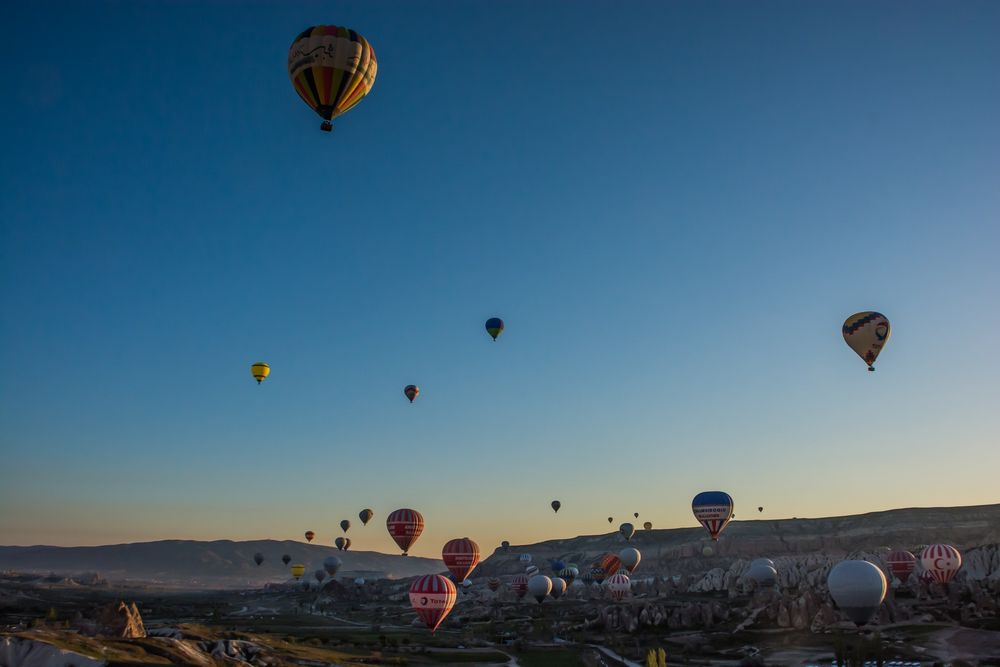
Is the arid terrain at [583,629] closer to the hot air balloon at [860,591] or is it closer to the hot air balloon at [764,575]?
the hot air balloon at [764,575]

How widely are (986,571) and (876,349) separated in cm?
5262

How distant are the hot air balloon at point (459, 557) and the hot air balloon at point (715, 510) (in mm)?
23834

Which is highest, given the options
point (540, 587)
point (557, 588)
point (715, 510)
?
point (715, 510)

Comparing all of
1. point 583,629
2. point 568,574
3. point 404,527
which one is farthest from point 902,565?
point 568,574

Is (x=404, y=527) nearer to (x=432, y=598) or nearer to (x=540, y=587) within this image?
(x=432, y=598)

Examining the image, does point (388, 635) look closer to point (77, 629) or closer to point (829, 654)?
point (77, 629)

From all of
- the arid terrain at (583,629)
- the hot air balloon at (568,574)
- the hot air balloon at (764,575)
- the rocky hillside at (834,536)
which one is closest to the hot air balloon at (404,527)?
the arid terrain at (583,629)

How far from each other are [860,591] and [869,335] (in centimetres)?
2107

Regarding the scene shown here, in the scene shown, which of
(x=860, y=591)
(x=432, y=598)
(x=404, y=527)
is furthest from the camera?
(x=404, y=527)

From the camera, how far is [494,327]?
244 ft

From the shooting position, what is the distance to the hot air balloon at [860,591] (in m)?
46.8

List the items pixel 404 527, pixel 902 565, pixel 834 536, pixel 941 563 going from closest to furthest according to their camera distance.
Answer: pixel 404 527 → pixel 941 563 → pixel 902 565 → pixel 834 536

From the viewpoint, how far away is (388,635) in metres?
80.7

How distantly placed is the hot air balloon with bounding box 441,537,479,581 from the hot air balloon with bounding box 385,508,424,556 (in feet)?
14.7
